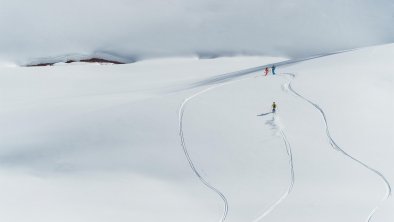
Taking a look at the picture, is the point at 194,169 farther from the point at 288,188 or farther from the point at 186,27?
the point at 186,27

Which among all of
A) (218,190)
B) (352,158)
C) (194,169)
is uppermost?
(352,158)

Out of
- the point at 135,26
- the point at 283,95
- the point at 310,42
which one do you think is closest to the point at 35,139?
the point at 283,95

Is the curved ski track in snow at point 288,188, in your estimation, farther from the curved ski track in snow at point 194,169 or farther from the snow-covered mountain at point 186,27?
the snow-covered mountain at point 186,27

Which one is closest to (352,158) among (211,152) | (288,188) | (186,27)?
(288,188)

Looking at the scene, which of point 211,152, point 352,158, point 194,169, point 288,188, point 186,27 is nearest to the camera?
point 288,188

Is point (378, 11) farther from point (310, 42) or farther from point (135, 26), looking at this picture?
point (135, 26)

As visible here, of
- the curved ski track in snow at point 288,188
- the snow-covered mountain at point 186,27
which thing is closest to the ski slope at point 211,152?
the curved ski track in snow at point 288,188

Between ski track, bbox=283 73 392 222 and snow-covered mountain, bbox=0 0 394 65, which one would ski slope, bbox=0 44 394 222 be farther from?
snow-covered mountain, bbox=0 0 394 65

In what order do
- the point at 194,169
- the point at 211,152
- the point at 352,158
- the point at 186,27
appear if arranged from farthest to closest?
the point at 186,27, the point at 211,152, the point at 352,158, the point at 194,169
